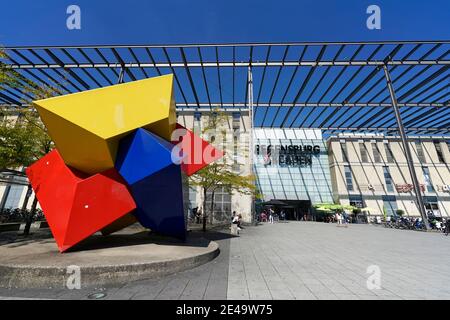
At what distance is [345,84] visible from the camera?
23125 millimetres

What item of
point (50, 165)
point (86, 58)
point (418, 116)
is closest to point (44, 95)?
point (50, 165)

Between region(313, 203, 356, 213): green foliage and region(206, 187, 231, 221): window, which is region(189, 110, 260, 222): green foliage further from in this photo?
region(313, 203, 356, 213): green foliage

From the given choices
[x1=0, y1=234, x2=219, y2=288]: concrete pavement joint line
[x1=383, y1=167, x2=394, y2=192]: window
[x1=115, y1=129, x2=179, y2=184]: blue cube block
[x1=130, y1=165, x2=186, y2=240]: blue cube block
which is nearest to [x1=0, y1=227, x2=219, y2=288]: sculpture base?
[x1=0, y1=234, x2=219, y2=288]: concrete pavement joint line

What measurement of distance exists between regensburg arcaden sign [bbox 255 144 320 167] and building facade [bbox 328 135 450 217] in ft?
10.9

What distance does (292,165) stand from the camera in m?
37.6

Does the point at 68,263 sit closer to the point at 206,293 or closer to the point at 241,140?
Answer: the point at 206,293

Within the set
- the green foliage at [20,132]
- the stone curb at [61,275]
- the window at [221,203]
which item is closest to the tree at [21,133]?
the green foliage at [20,132]

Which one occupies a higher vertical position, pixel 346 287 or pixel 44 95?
pixel 44 95

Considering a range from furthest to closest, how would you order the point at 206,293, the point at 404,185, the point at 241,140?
the point at 404,185, the point at 241,140, the point at 206,293

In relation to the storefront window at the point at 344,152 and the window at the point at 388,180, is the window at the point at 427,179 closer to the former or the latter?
the window at the point at 388,180

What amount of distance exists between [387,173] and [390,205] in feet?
15.7

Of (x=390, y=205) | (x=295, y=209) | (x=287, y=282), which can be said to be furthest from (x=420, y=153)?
(x=287, y=282)

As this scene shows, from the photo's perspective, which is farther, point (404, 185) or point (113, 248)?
point (404, 185)

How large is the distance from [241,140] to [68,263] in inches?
937
